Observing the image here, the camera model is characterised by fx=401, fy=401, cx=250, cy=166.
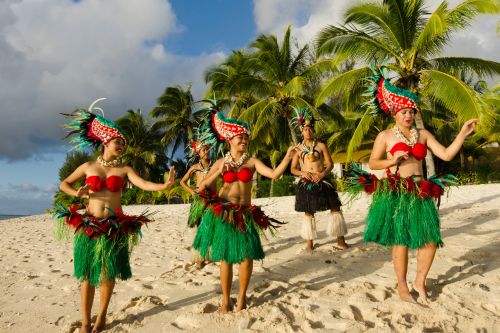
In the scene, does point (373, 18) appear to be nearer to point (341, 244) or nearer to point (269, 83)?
point (269, 83)

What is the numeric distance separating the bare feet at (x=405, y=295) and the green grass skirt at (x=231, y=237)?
121 centimetres

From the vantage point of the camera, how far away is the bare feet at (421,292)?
10.9ft

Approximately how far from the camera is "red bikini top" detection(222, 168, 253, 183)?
3.40 m

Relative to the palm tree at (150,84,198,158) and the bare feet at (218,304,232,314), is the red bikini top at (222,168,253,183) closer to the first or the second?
the bare feet at (218,304,232,314)

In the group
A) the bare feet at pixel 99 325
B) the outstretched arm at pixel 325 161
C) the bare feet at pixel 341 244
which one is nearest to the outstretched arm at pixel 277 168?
the bare feet at pixel 99 325

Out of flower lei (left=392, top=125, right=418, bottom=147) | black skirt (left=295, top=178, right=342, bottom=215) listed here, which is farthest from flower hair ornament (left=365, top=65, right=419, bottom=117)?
black skirt (left=295, top=178, right=342, bottom=215)

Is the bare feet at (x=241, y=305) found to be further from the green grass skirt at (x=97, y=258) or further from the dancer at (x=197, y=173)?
the dancer at (x=197, y=173)

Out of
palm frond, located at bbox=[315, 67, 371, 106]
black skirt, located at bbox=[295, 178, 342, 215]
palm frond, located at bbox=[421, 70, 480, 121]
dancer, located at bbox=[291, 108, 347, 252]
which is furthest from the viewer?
palm frond, located at bbox=[315, 67, 371, 106]

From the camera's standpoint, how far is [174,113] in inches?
1112

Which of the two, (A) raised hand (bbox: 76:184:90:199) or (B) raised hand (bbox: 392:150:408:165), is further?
(B) raised hand (bbox: 392:150:408:165)

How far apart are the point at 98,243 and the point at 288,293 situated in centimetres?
175

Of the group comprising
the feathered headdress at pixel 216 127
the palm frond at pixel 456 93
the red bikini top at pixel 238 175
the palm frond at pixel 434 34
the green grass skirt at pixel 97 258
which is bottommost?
the green grass skirt at pixel 97 258

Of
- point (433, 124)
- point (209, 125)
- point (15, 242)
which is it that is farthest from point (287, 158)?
point (433, 124)

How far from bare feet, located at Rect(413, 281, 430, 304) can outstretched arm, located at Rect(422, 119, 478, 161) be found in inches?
43.8
